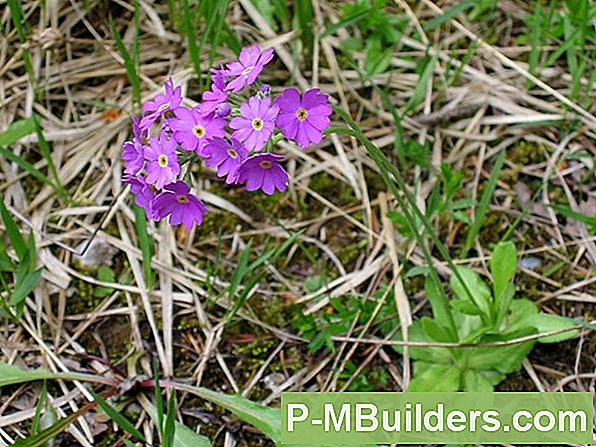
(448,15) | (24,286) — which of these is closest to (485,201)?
(448,15)

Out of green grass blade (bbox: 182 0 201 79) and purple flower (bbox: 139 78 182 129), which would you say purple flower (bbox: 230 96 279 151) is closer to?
purple flower (bbox: 139 78 182 129)

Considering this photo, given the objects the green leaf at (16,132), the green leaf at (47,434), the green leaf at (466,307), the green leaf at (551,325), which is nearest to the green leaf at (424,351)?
the green leaf at (466,307)

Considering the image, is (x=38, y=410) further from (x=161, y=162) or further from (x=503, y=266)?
(x=503, y=266)

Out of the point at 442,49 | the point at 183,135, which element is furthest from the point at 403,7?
the point at 183,135

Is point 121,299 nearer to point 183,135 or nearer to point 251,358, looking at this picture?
point 251,358

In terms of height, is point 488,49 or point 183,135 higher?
point 183,135
